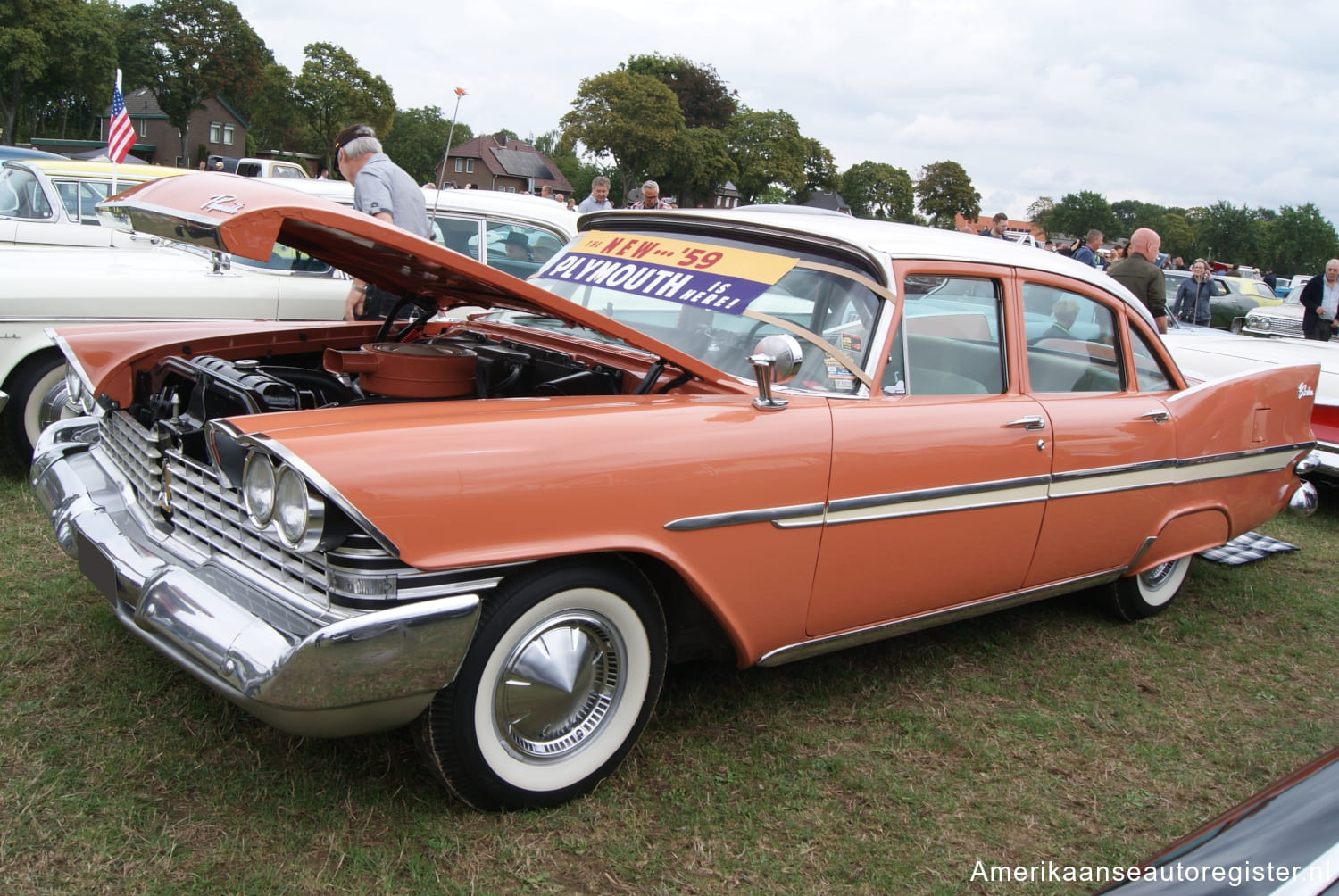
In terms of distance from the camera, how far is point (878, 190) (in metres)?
84.4

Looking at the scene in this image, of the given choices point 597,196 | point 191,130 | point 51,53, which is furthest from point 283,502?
point 191,130

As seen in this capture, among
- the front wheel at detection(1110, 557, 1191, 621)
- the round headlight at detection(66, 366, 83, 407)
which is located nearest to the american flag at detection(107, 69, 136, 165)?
the round headlight at detection(66, 366, 83, 407)

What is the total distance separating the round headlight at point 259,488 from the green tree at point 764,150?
69.7m

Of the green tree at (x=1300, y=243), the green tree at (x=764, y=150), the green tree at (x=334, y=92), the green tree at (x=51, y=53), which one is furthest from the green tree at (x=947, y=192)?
the green tree at (x=51, y=53)

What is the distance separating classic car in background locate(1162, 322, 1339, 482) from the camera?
20.2 ft

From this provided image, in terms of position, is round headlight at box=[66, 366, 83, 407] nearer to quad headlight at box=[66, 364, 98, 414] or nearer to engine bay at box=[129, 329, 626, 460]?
quad headlight at box=[66, 364, 98, 414]

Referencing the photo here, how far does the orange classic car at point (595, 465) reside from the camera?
83.5 inches

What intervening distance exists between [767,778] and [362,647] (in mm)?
1276

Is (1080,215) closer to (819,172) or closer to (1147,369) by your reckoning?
(819,172)

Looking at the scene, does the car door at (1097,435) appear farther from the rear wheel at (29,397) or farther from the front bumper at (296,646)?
the rear wheel at (29,397)

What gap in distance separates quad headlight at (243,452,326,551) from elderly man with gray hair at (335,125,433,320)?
2.82 m

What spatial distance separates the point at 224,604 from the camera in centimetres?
221

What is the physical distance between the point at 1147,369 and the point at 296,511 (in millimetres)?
3269

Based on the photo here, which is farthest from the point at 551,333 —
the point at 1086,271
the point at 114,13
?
the point at 114,13
